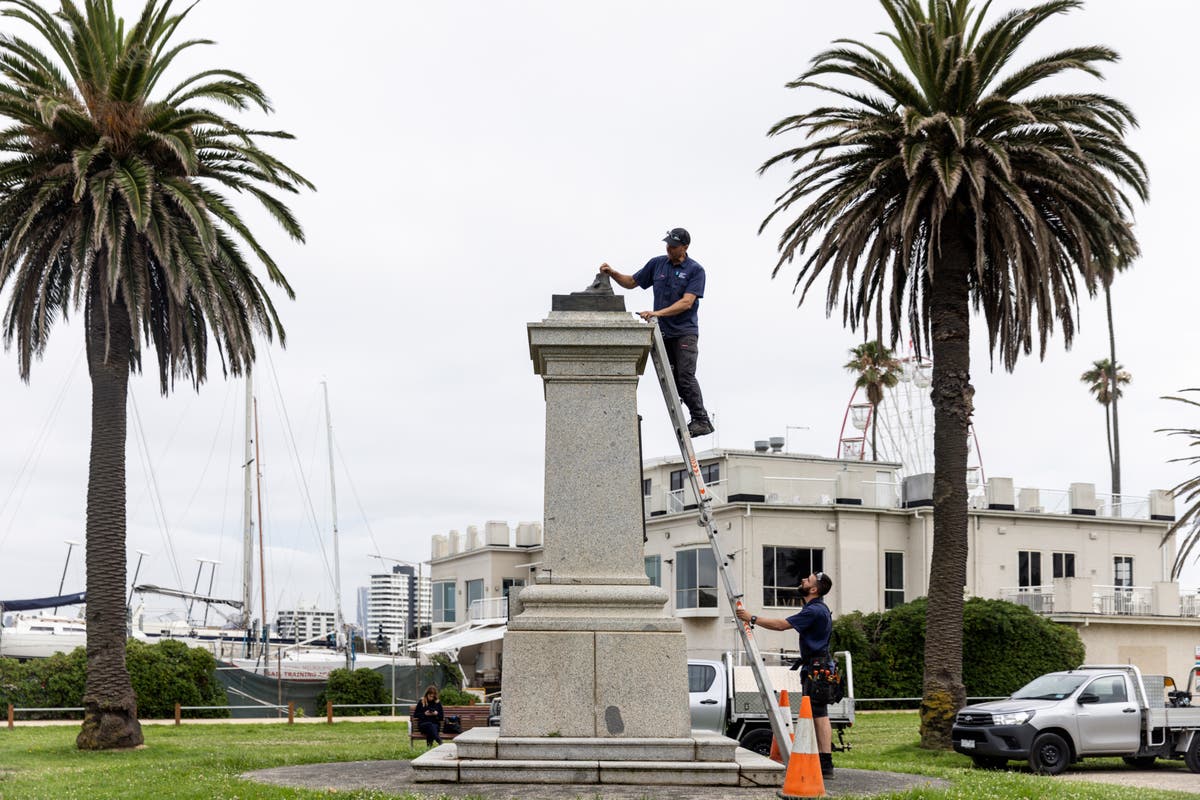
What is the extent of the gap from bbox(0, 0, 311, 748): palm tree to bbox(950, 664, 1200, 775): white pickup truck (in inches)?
615

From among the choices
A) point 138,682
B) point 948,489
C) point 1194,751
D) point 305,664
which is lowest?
point 305,664

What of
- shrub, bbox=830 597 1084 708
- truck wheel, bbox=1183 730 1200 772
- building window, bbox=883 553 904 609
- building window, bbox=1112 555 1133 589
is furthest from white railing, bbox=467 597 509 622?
truck wheel, bbox=1183 730 1200 772

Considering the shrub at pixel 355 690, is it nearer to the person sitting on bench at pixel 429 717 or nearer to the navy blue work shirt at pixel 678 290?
the person sitting on bench at pixel 429 717

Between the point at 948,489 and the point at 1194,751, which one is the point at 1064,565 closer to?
the point at 948,489

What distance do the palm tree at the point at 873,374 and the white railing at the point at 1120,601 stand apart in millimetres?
22367

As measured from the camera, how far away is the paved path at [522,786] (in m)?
9.68

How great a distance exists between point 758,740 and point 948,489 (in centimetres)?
731

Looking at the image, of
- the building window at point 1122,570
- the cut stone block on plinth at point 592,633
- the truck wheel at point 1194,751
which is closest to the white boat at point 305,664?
the truck wheel at point 1194,751

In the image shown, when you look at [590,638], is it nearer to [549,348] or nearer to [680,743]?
[680,743]

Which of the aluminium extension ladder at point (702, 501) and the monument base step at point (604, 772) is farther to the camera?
the aluminium extension ladder at point (702, 501)

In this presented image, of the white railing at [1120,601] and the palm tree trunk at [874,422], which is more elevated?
the palm tree trunk at [874,422]

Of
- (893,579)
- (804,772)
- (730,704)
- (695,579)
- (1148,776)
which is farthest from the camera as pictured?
(893,579)

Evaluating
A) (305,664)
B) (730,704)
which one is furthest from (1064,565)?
(730,704)

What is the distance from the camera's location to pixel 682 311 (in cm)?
1238
